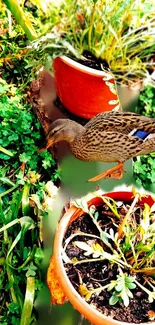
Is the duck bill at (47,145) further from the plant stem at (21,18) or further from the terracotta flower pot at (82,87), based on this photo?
the plant stem at (21,18)

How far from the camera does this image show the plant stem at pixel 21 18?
1.92 metres

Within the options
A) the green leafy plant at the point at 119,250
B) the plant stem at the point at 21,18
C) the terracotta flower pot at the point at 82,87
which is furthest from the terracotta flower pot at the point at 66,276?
the plant stem at the point at 21,18

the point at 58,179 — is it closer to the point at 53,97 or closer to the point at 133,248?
the point at 53,97

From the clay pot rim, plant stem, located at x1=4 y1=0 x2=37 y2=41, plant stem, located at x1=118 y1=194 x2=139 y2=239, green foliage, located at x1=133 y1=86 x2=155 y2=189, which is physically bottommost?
green foliage, located at x1=133 y1=86 x2=155 y2=189

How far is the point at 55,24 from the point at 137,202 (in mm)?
815

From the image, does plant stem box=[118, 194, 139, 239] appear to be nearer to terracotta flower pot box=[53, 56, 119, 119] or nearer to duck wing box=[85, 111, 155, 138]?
duck wing box=[85, 111, 155, 138]

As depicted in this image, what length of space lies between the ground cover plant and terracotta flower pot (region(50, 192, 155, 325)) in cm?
18

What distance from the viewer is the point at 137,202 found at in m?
1.58

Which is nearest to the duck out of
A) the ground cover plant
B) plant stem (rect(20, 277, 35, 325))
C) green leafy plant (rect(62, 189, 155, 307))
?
the ground cover plant

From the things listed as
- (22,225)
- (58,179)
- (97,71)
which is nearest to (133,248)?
(22,225)

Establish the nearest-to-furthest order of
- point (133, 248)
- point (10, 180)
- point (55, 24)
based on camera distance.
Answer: point (133, 248) → point (10, 180) → point (55, 24)

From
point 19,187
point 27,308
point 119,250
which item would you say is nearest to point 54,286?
point 27,308

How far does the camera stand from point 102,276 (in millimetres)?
1461

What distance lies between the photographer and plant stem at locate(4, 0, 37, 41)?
1.92 m
